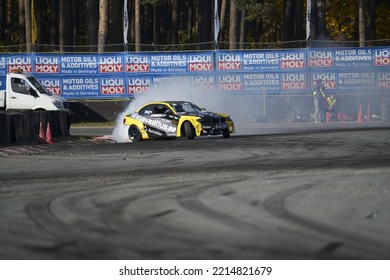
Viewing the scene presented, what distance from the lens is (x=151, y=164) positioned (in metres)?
17.5

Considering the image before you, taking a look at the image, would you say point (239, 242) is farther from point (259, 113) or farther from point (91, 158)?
point (259, 113)

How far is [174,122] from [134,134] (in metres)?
1.37

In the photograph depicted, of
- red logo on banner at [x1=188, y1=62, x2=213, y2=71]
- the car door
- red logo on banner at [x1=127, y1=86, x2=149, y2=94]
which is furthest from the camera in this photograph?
red logo on banner at [x1=127, y1=86, x2=149, y2=94]

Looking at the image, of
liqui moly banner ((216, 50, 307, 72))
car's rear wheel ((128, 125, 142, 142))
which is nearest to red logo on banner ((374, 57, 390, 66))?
liqui moly banner ((216, 50, 307, 72))

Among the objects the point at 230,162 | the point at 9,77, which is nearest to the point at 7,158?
the point at 230,162

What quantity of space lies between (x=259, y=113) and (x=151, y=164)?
19683 mm

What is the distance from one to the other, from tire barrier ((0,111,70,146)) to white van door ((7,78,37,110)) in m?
5.57

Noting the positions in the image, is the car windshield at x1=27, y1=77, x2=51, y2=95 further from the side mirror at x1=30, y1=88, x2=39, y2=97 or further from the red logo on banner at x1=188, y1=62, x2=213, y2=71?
the red logo on banner at x1=188, y1=62, x2=213, y2=71

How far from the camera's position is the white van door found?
33.9m

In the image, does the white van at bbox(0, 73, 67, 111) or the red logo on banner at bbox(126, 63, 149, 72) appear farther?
the red logo on banner at bbox(126, 63, 149, 72)

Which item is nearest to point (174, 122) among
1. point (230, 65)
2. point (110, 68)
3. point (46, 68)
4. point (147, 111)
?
point (147, 111)

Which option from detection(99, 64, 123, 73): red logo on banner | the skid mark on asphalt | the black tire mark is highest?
detection(99, 64, 123, 73): red logo on banner

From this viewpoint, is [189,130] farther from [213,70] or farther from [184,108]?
[213,70]

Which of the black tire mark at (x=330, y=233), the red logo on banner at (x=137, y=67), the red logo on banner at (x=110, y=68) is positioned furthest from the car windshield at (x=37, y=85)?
the black tire mark at (x=330, y=233)
